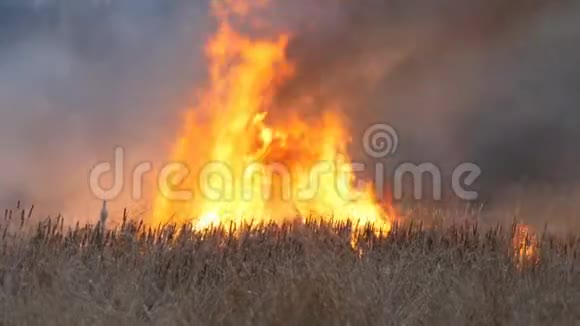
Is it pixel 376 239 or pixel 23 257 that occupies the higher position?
pixel 376 239

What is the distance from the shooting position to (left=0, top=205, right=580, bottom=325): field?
690cm

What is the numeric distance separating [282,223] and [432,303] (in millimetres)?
5133

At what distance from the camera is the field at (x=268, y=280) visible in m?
6.90

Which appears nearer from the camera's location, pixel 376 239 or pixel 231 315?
pixel 231 315

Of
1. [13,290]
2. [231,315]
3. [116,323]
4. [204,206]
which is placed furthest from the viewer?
[204,206]

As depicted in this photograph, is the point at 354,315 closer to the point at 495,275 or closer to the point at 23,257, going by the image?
the point at 495,275

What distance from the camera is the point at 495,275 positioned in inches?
360

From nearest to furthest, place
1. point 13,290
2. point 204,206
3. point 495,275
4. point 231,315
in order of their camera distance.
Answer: point 231,315
point 13,290
point 495,275
point 204,206

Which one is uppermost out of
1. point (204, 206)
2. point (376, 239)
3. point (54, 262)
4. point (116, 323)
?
point (204, 206)

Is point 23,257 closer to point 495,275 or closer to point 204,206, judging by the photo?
point 495,275

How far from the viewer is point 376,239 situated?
13.4 meters

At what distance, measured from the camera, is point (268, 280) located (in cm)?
828

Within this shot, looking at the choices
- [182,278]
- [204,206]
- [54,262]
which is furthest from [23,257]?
[204,206]

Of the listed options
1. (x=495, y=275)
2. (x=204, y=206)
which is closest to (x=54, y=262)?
(x=495, y=275)
